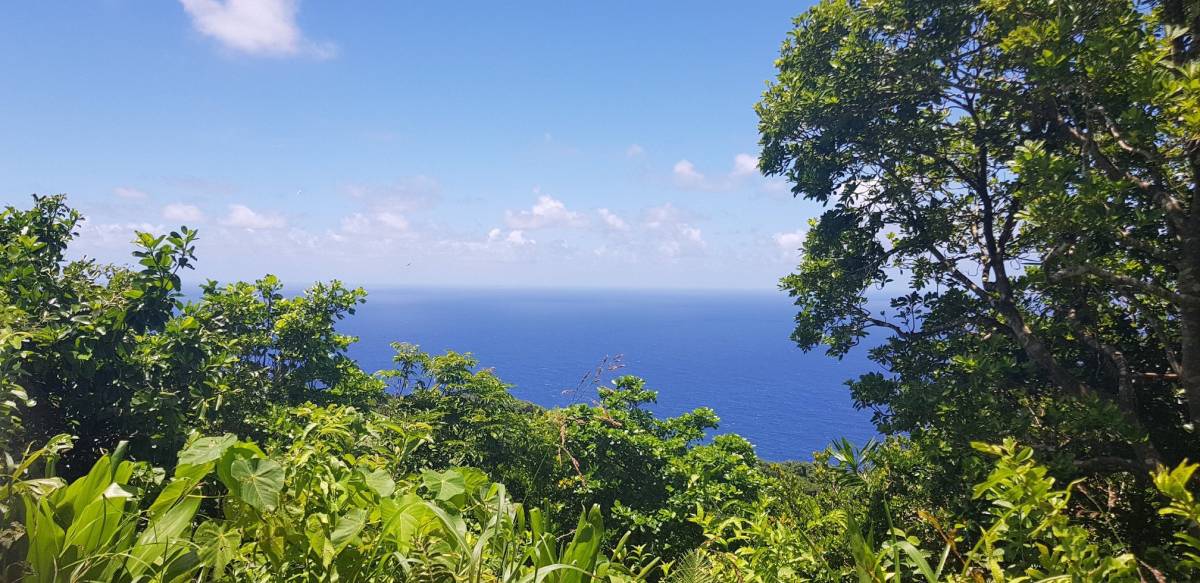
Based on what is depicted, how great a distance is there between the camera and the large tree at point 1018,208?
5348 mm

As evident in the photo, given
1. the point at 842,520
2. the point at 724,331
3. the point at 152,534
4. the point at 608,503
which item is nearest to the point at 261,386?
the point at 608,503

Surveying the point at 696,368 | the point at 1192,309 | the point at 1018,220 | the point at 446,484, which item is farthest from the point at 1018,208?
the point at 696,368

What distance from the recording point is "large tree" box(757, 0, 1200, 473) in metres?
5.35

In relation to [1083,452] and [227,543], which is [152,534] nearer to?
[227,543]

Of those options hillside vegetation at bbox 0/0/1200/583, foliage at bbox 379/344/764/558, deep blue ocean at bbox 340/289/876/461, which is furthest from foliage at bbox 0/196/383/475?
deep blue ocean at bbox 340/289/876/461

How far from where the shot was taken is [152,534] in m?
1.41

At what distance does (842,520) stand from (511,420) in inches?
385

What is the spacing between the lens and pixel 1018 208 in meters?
7.89

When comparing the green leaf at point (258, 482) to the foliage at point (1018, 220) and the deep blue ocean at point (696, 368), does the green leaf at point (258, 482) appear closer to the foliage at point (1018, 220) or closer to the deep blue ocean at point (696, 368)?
the foliage at point (1018, 220)

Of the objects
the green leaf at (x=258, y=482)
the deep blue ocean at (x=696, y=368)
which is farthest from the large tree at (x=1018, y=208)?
the deep blue ocean at (x=696, y=368)

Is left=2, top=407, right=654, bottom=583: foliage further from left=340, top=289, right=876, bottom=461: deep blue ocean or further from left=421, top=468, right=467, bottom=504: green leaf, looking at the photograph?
left=340, top=289, right=876, bottom=461: deep blue ocean

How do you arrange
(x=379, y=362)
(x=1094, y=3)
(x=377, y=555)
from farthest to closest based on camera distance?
(x=379, y=362)
(x=1094, y=3)
(x=377, y=555)

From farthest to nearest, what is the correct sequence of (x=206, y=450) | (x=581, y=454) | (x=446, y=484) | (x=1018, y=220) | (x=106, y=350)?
(x=581, y=454) → (x=1018, y=220) → (x=106, y=350) → (x=446, y=484) → (x=206, y=450)

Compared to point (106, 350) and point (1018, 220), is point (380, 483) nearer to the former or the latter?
point (106, 350)
